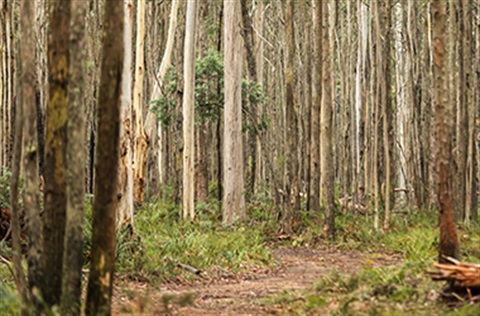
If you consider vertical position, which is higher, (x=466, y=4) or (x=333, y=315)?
(x=466, y=4)

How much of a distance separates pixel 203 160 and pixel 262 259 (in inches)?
355

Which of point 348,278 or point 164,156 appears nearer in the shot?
point 348,278

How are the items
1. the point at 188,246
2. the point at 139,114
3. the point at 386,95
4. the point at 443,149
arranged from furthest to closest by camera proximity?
the point at 386,95 < the point at 139,114 < the point at 188,246 < the point at 443,149

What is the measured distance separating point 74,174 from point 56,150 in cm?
39

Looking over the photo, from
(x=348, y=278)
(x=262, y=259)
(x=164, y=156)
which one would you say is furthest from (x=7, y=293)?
(x=164, y=156)

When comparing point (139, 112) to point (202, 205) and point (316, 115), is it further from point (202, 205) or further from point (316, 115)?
point (316, 115)

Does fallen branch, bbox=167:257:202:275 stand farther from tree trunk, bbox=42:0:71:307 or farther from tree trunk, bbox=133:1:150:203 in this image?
tree trunk, bbox=133:1:150:203

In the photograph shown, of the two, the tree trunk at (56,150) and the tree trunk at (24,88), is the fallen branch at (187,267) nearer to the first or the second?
the tree trunk at (24,88)

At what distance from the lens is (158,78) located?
15.7m

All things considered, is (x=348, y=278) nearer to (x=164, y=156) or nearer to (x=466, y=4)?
(x=466, y=4)

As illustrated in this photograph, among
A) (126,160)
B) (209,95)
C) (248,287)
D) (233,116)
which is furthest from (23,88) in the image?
(209,95)

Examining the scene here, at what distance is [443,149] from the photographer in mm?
5852

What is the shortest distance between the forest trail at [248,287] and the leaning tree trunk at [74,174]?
522 mm

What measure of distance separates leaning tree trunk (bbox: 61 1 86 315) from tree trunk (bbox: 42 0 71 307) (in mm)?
256
